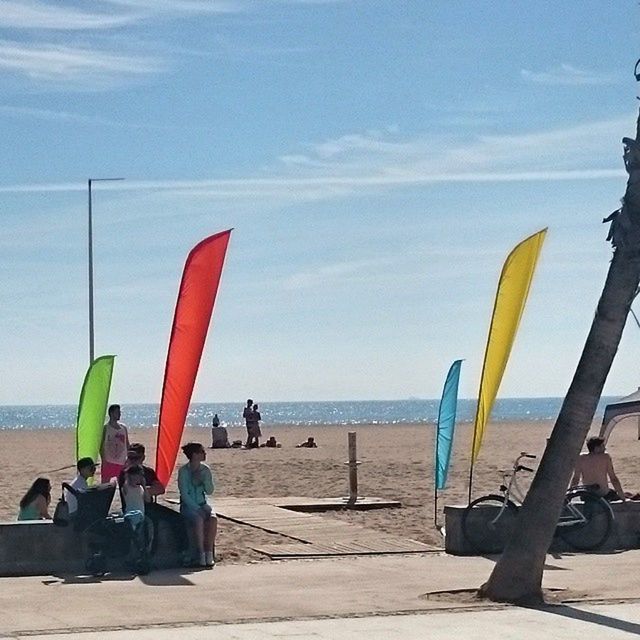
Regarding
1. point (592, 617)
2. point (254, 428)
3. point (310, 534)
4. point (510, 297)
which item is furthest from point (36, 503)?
point (254, 428)

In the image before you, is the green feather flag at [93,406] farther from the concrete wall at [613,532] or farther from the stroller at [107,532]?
the concrete wall at [613,532]

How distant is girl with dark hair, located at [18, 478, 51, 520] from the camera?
14.4m

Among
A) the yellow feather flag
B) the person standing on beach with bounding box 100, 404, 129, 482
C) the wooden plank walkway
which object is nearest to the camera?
the wooden plank walkway

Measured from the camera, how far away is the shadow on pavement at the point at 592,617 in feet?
32.2

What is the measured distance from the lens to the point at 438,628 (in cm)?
990

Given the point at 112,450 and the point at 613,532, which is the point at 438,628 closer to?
the point at 613,532

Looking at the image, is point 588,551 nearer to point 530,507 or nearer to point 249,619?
point 530,507

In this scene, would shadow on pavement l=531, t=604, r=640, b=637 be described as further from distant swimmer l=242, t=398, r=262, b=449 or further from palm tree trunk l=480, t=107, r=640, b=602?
distant swimmer l=242, t=398, r=262, b=449

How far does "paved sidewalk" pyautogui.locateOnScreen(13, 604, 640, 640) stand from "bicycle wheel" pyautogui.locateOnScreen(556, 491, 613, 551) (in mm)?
4345

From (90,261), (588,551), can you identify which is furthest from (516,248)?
(90,261)

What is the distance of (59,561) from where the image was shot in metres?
13.5

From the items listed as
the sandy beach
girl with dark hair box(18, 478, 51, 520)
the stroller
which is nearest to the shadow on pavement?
the stroller

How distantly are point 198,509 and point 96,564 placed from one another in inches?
49.0

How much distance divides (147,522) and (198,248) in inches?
126
